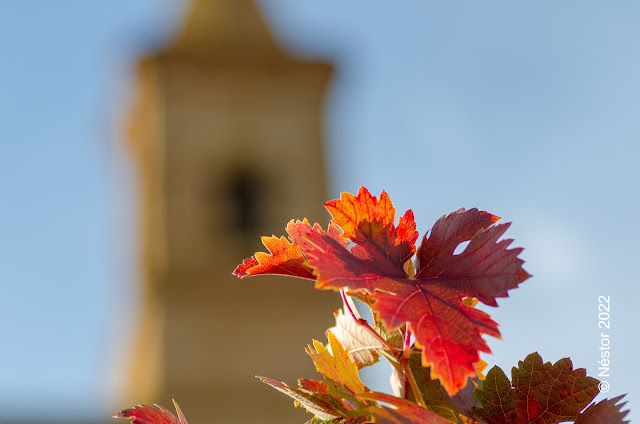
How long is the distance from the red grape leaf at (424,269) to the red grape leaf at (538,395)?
6 centimetres

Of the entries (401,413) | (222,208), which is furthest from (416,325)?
(222,208)

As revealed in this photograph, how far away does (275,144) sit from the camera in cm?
1091

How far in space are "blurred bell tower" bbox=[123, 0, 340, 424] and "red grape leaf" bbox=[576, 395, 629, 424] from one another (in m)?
8.77

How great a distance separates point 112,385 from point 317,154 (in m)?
7.77

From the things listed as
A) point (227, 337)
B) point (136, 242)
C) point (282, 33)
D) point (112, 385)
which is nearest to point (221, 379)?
point (227, 337)

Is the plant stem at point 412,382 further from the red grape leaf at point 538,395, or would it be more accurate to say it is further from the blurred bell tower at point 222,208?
the blurred bell tower at point 222,208

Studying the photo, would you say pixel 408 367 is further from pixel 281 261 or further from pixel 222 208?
pixel 222 208

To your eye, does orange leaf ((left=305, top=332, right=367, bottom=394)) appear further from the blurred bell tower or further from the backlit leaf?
the blurred bell tower

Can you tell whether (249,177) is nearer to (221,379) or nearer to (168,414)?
(221,379)


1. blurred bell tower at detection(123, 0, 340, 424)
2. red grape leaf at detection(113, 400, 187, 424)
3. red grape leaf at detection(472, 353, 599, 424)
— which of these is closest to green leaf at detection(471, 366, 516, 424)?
red grape leaf at detection(472, 353, 599, 424)

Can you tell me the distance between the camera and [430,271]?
34cm

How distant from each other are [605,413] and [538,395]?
0.15ft

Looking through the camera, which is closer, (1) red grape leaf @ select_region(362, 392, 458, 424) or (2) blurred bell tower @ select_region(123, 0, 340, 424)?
(1) red grape leaf @ select_region(362, 392, 458, 424)

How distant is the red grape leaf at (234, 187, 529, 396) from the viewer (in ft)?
0.98
